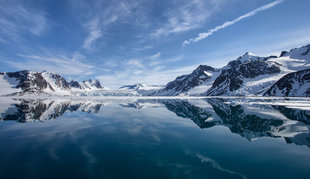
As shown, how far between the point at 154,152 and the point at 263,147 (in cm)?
1008

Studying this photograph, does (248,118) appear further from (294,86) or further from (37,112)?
(294,86)

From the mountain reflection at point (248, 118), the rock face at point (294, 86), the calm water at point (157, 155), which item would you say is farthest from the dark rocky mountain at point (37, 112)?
the rock face at point (294, 86)

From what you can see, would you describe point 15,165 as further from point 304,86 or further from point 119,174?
point 304,86

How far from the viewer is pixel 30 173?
9.57 meters

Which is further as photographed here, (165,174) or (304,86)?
(304,86)

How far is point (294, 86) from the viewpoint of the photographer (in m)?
119

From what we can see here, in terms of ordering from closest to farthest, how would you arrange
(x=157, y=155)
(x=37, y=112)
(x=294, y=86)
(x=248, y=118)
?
(x=157, y=155), (x=248, y=118), (x=37, y=112), (x=294, y=86)

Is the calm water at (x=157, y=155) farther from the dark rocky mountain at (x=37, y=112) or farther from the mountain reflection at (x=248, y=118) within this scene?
the dark rocky mountain at (x=37, y=112)

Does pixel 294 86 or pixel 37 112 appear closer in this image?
pixel 37 112

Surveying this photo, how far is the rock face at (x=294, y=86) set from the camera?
110 metres

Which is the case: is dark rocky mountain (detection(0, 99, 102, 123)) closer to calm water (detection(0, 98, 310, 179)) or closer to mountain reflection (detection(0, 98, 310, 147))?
mountain reflection (detection(0, 98, 310, 147))

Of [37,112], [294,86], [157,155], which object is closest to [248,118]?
[157,155]

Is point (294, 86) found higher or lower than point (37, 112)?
higher

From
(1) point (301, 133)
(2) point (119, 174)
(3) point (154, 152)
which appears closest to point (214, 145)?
(3) point (154, 152)
